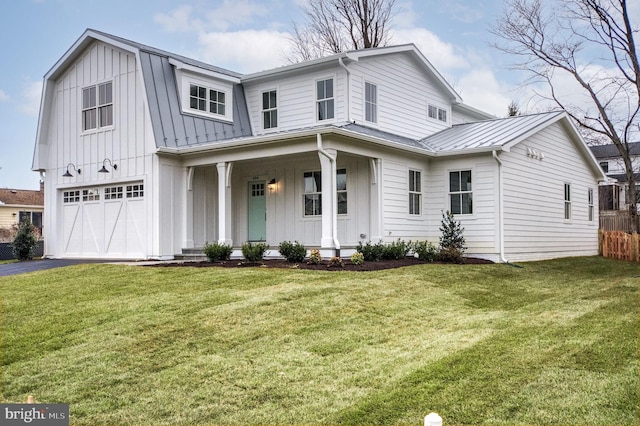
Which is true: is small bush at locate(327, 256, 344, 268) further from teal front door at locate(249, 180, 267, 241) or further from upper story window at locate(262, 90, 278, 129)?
upper story window at locate(262, 90, 278, 129)

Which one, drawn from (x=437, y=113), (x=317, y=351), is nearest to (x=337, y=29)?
(x=437, y=113)

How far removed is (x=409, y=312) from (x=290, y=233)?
900 centimetres

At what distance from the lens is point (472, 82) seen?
3556 centimetres

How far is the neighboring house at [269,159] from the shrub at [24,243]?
1.75ft

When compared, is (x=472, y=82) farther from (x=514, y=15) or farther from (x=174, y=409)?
(x=174, y=409)

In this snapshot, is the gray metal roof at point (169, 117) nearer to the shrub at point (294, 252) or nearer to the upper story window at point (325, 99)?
the upper story window at point (325, 99)

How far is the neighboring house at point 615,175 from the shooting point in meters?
41.6

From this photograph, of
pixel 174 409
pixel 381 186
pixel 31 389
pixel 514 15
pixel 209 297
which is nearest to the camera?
pixel 174 409

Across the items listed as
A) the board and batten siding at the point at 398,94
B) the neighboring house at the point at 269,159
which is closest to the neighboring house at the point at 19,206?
the neighboring house at the point at 269,159

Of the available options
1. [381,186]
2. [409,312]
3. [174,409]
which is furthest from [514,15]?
[174,409]

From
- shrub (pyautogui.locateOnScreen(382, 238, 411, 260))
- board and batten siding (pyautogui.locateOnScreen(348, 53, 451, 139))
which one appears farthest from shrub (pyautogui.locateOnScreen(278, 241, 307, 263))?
board and batten siding (pyautogui.locateOnScreen(348, 53, 451, 139))

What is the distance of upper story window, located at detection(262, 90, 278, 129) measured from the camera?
18531 mm

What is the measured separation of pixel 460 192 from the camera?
17.0m

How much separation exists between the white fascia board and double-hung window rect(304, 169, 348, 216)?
3.91m
